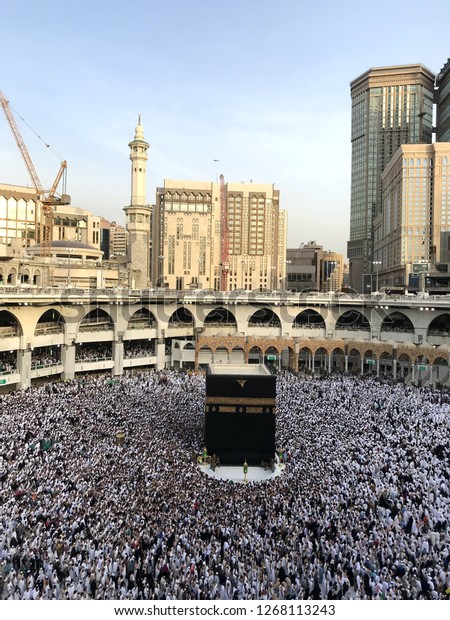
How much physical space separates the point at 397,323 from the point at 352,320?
15.2ft

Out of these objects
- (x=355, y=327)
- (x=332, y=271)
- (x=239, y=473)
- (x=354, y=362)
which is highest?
(x=332, y=271)

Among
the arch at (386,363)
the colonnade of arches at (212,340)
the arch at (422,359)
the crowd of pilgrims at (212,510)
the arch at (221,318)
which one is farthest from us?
the arch at (221,318)

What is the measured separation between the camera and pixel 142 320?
40.8 meters

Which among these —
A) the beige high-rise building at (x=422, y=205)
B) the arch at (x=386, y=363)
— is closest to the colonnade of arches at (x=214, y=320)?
the arch at (x=386, y=363)

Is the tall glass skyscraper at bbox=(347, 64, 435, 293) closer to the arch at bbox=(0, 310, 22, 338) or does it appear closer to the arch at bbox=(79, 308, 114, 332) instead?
the arch at bbox=(79, 308, 114, 332)

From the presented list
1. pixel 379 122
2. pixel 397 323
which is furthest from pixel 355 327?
pixel 379 122

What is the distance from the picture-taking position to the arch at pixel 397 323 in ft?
132

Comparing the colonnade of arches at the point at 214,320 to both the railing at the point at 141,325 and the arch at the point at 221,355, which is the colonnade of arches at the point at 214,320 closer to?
the railing at the point at 141,325

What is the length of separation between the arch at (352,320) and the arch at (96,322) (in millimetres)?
20963

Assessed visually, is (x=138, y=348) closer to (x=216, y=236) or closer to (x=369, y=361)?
(x=369, y=361)

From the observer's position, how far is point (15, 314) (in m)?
29.1

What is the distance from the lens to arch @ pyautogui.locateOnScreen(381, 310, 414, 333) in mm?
40188

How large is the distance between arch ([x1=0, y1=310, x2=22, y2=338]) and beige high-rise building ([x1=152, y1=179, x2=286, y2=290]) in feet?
150
